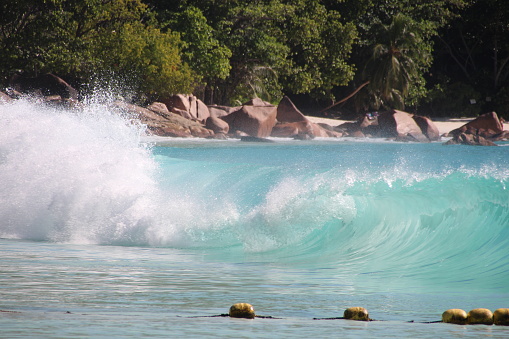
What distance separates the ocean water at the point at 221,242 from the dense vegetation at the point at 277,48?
20968 millimetres

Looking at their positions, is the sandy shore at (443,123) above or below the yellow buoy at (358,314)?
above

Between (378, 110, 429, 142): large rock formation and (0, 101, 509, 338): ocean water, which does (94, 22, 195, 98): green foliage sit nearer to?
(378, 110, 429, 142): large rock formation

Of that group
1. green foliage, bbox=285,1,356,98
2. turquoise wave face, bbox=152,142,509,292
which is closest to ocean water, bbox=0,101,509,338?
turquoise wave face, bbox=152,142,509,292

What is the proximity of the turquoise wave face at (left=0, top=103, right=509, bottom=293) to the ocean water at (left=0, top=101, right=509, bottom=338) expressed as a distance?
0.09 ft

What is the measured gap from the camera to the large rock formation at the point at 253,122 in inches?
1398

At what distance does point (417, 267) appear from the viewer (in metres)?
8.29

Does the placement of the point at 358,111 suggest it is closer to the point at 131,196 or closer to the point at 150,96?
the point at 150,96

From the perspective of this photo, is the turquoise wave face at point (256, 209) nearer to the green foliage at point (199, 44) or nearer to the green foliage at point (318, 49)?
the green foliage at point (199, 44)

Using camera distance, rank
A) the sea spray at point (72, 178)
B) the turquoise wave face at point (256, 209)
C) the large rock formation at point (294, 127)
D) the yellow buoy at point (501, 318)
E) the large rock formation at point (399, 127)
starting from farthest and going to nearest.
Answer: the large rock formation at point (399, 127) → the large rock formation at point (294, 127) → the sea spray at point (72, 178) → the turquoise wave face at point (256, 209) → the yellow buoy at point (501, 318)

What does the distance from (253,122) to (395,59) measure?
55.1 ft

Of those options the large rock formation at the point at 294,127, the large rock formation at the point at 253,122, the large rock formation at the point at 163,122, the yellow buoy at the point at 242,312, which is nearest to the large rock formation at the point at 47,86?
the large rock formation at the point at 163,122

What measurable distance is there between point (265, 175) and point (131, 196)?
10.4 feet

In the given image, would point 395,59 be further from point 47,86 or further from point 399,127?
point 47,86

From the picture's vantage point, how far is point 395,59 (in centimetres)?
4878
